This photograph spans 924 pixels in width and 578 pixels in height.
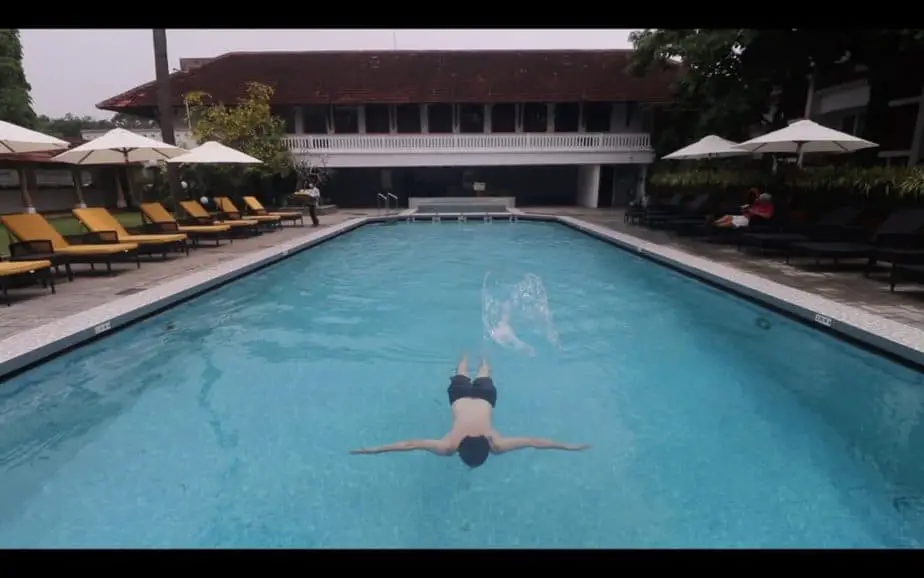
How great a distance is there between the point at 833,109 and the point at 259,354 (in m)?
20.3

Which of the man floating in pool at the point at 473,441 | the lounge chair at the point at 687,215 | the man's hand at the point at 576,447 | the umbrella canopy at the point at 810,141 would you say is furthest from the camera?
the lounge chair at the point at 687,215

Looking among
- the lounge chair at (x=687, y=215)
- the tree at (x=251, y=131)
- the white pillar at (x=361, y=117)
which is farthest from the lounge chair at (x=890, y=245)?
the white pillar at (x=361, y=117)

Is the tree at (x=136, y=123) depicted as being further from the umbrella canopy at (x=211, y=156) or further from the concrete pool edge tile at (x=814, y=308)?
the concrete pool edge tile at (x=814, y=308)

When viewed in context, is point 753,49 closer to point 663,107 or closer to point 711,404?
point 663,107

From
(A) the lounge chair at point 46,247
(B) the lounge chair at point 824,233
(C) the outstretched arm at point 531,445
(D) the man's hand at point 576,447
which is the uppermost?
(B) the lounge chair at point 824,233

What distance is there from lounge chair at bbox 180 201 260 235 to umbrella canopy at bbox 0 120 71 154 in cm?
524

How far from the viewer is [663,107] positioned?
2316 centimetres

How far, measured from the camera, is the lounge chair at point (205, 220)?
13.3 meters

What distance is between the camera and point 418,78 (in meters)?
25.3

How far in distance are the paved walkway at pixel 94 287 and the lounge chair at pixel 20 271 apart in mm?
176

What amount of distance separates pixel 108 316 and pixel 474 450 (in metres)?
5.01
